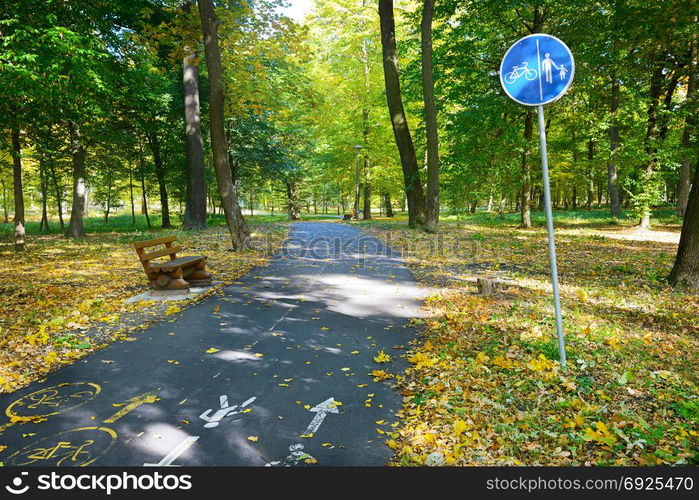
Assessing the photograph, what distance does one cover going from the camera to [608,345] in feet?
15.1

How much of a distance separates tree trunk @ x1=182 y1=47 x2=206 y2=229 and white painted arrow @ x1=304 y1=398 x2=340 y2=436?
56.1 ft

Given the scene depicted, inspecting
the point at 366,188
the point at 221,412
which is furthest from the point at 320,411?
the point at 366,188

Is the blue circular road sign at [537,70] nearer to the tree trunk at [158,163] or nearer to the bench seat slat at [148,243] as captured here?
the bench seat slat at [148,243]

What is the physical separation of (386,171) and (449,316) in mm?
25303

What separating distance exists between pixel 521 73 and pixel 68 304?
7.82 m

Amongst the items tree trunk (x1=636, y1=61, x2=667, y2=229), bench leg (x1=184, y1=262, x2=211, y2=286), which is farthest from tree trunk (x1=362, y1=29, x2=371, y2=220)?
bench leg (x1=184, y1=262, x2=211, y2=286)

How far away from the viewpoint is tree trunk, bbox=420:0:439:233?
14.2 meters

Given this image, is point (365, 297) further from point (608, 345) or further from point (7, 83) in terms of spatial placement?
point (7, 83)

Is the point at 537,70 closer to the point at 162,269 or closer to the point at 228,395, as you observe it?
the point at 228,395

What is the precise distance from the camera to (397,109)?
16.3m

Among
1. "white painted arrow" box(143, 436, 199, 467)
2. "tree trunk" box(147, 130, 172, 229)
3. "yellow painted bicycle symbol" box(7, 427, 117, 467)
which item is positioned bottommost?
"white painted arrow" box(143, 436, 199, 467)

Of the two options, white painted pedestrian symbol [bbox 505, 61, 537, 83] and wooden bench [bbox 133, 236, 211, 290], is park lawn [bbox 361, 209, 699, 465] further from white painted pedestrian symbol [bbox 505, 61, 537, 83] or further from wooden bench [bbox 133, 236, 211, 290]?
wooden bench [bbox 133, 236, 211, 290]

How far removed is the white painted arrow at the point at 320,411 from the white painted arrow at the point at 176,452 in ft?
3.02

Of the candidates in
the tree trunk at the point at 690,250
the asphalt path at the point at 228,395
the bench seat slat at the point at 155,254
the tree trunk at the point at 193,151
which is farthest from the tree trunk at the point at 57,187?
the tree trunk at the point at 690,250
